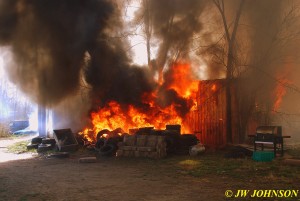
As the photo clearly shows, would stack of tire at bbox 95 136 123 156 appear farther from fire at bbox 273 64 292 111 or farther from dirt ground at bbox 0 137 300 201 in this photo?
fire at bbox 273 64 292 111

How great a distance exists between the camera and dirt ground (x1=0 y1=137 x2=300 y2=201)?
784 centimetres

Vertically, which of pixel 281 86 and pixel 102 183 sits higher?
pixel 281 86

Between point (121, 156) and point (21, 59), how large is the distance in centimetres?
963

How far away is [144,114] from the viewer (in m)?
18.5

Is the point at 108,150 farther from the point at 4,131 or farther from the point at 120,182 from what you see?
the point at 4,131

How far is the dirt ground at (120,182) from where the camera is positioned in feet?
25.7

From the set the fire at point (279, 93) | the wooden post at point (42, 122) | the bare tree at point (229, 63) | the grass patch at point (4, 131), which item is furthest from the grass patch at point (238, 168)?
the grass patch at point (4, 131)

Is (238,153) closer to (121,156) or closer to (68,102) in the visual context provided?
(121,156)

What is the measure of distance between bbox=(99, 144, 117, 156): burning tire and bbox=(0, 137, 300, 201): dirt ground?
81.1 inches

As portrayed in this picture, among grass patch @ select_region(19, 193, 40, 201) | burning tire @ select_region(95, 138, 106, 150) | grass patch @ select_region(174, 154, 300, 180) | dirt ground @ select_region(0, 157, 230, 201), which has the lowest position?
grass patch @ select_region(19, 193, 40, 201)

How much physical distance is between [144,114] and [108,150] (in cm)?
404

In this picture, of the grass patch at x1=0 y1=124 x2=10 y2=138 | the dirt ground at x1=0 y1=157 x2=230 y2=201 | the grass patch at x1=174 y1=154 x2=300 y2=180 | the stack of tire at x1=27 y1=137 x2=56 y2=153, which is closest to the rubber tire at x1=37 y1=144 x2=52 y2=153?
the stack of tire at x1=27 y1=137 x2=56 y2=153

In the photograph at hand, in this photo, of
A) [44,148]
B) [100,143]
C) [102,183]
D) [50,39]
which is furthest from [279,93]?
[50,39]

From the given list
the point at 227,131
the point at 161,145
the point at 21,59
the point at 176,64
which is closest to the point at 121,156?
the point at 161,145
